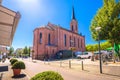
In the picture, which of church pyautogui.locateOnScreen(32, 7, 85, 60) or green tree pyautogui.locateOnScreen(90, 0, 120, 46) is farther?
church pyautogui.locateOnScreen(32, 7, 85, 60)

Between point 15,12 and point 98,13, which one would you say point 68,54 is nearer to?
point 98,13

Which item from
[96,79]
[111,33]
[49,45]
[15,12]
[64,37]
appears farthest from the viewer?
[64,37]

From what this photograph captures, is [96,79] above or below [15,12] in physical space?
below

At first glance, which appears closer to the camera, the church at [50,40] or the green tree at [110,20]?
the green tree at [110,20]

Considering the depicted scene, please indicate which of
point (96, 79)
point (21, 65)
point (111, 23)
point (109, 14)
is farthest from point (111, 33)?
point (21, 65)

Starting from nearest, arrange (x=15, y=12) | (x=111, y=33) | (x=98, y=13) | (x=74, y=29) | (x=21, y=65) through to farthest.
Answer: (x=15, y=12) < (x=21, y=65) < (x=111, y=33) < (x=98, y=13) < (x=74, y=29)

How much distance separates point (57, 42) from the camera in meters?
50.6

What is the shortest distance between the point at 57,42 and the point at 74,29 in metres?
18.8

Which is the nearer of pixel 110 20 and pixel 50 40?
pixel 110 20

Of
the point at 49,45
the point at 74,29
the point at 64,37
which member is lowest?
the point at 49,45

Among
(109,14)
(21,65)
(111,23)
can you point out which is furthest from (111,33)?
(21,65)

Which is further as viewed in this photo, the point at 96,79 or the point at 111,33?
the point at 111,33

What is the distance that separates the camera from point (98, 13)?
2192 cm

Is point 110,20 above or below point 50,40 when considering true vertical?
above
